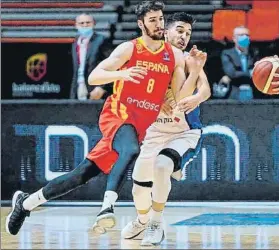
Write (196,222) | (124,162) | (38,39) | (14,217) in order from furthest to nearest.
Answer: (38,39)
(196,222)
(14,217)
(124,162)

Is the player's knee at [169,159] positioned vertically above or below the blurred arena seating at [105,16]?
below

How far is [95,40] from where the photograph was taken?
37.8 feet

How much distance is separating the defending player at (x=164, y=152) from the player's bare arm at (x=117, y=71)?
0.41 meters

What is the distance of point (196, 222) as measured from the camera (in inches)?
350

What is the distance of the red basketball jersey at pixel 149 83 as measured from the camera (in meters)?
7.63

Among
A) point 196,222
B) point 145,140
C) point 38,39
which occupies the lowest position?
point 196,222

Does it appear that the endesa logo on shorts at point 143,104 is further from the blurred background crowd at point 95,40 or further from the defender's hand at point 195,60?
the blurred background crowd at point 95,40

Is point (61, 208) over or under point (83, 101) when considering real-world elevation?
under

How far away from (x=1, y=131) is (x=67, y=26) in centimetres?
220

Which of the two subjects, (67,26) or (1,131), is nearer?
(1,131)

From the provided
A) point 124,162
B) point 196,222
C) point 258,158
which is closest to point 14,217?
point 124,162

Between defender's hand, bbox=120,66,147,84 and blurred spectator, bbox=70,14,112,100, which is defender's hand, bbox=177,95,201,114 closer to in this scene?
defender's hand, bbox=120,66,147,84

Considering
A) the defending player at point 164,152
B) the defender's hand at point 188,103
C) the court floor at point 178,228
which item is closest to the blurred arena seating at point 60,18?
the court floor at point 178,228

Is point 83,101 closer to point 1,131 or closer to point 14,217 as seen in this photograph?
point 1,131
